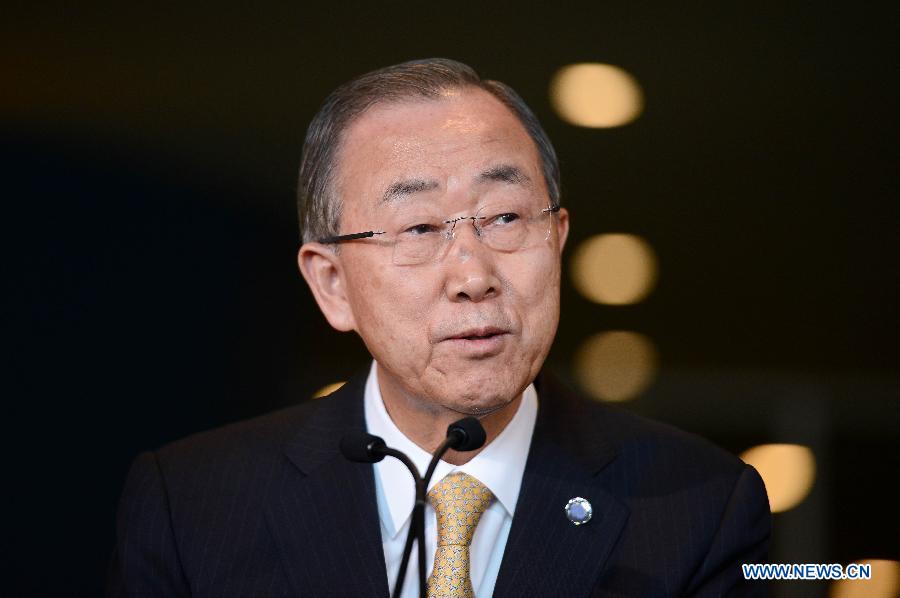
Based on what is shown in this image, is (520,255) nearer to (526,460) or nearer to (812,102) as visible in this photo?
(526,460)

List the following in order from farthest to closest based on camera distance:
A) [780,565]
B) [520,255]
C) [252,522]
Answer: [780,565], [252,522], [520,255]

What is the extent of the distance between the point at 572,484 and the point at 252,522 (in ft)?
2.09

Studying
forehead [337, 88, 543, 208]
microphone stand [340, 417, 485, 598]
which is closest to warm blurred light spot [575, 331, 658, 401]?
forehead [337, 88, 543, 208]

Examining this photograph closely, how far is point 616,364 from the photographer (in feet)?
9.32

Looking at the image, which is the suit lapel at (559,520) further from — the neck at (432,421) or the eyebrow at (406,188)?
the eyebrow at (406,188)

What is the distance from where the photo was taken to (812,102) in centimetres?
275

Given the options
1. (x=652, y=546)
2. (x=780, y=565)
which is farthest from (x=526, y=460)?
(x=780, y=565)

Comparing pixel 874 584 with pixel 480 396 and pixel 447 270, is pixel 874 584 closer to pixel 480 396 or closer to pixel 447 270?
pixel 480 396

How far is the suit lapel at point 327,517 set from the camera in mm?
2135

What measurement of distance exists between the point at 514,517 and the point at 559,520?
85 millimetres

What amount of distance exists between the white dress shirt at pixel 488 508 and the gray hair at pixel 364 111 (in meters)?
0.45

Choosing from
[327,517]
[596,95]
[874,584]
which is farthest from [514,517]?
[596,95]

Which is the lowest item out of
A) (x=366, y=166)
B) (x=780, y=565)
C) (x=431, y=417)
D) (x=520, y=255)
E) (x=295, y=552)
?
(x=780, y=565)

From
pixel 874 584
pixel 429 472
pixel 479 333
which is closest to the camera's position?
pixel 429 472
